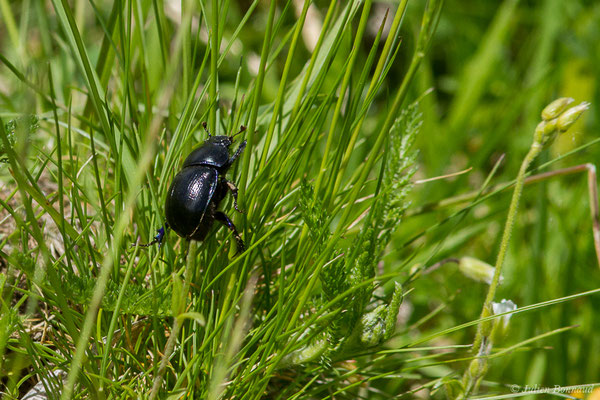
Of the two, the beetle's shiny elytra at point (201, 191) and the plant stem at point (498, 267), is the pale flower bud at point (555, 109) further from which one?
the beetle's shiny elytra at point (201, 191)

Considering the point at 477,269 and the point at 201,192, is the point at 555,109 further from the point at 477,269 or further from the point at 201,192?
the point at 201,192

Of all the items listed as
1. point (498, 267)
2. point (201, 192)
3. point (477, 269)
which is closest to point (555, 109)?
point (498, 267)

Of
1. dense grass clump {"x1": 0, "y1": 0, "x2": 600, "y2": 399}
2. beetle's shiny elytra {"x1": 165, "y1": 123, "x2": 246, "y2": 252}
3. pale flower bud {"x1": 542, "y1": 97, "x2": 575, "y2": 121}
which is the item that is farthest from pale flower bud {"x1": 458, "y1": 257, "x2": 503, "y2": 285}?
beetle's shiny elytra {"x1": 165, "y1": 123, "x2": 246, "y2": 252}

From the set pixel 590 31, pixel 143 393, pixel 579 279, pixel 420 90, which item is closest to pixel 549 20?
pixel 590 31

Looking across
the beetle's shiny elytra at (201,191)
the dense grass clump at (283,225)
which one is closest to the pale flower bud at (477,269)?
the dense grass clump at (283,225)

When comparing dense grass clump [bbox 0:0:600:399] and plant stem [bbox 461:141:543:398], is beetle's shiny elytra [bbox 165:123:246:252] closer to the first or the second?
dense grass clump [bbox 0:0:600:399]

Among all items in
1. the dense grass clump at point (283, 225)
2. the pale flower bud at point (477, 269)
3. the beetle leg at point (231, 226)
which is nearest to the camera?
the dense grass clump at point (283, 225)

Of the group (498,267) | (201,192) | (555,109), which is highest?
(555,109)

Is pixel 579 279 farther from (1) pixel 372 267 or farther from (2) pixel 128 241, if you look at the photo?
(2) pixel 128 241
